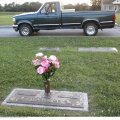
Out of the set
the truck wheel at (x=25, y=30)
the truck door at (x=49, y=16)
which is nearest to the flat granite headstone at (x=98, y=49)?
the truck door at (x=49, y=16)

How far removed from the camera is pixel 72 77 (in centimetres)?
729

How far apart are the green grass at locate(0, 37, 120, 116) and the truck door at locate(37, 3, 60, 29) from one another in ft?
14.9

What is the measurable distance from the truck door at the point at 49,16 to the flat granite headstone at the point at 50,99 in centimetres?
1018

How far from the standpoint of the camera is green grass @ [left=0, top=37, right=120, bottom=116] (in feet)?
17.1

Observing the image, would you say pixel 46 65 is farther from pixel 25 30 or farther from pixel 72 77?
pixel 25 30

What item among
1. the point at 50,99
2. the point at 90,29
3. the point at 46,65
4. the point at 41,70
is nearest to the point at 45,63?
the point at 46,65

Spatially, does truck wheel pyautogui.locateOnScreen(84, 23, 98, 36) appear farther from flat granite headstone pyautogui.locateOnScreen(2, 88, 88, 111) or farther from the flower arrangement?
the flower arrangement

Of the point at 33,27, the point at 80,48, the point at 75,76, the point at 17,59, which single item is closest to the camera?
the point at 75,76

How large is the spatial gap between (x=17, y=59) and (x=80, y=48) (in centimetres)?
304

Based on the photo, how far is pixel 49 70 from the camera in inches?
217

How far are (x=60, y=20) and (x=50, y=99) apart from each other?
10.7 meters

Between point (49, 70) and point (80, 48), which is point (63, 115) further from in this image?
point (80, 48)

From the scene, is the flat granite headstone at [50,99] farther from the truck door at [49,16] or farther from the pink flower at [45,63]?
the truck door at [49,16]

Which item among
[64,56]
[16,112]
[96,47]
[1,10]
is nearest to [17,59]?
[64,56]
